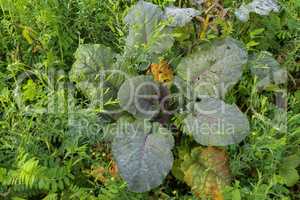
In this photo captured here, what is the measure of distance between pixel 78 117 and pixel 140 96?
0.27 metres

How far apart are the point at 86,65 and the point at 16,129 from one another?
371 mm

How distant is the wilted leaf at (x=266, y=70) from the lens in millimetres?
1834

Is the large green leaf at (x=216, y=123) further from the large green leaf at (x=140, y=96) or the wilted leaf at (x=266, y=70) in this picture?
the wilted leaf at (x=266, y=70)

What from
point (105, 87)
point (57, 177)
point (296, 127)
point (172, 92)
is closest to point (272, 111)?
point (296, 127)

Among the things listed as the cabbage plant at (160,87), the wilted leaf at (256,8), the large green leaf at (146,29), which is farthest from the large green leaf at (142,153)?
the wilted leaf at (256,8)

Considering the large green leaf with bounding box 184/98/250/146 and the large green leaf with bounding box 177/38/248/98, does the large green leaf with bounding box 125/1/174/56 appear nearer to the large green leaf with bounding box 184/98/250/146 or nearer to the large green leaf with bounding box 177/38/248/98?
the large green leaf with bounding box 177/38/248/98

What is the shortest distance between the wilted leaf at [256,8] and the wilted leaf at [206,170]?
54 cm

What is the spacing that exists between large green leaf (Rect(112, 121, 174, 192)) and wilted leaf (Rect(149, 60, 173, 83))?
179 millimetres

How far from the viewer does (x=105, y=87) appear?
1771 millimetres

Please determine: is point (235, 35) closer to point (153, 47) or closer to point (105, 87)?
point (153, 47)

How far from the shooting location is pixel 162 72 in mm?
1788
